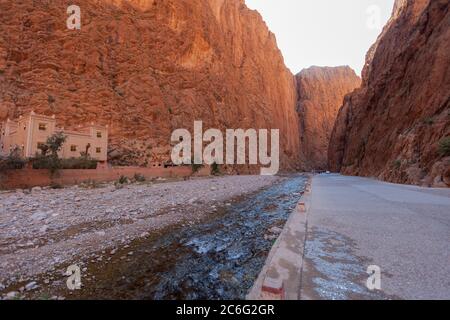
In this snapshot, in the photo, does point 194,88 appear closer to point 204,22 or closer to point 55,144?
point 204,22

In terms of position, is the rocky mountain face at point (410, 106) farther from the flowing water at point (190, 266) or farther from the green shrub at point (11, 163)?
the green shrub at point (11, 163)

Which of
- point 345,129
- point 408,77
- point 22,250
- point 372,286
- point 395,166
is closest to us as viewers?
point 372,286

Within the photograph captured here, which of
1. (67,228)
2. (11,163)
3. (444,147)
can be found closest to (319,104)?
(444,147)

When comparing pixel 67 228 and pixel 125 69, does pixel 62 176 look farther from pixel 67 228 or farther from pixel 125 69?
pixel 125 69

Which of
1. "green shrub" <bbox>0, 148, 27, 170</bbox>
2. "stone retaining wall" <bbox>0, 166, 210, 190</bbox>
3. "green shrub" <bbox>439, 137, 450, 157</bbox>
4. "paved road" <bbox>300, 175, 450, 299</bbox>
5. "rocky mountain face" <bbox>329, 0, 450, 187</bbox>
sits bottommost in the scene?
"paved road" <bbox>300, 175, 450, 299</bbox>

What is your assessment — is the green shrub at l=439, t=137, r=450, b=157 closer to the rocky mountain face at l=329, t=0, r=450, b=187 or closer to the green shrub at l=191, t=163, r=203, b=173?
the rocky mountain face at l=329, t=0, r=450, b=187

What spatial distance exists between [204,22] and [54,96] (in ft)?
103

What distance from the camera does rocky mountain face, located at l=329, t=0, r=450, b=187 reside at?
16.3 metres

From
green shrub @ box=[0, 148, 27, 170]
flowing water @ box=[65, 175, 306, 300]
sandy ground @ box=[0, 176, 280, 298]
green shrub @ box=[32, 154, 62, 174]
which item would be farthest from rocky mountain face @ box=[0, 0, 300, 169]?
flowing water @ box=[65, 175, 306, 300]

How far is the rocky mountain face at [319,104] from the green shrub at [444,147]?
6692 cm

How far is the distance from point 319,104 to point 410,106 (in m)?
78.3

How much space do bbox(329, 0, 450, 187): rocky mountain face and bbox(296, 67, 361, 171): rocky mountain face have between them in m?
46.5

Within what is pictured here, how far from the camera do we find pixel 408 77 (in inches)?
1022

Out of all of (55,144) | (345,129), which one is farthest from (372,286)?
(345,129)
